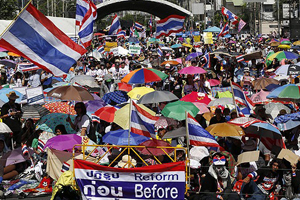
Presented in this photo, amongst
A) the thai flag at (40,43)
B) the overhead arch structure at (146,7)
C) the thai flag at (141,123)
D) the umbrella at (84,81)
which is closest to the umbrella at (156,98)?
the thai flag at (141,123)

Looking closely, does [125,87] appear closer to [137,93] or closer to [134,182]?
[137,93]

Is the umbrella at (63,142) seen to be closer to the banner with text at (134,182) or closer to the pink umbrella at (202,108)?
the banner with text at (134,182)

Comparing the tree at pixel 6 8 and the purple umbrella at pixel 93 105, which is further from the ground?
the tree at pixel 6 8

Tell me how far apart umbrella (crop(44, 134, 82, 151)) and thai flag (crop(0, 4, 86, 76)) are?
124 centimetres

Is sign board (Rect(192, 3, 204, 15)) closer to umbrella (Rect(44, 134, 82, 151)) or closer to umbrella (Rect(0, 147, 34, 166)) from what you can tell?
umbrella (Rect(0, 147, 34, 166))

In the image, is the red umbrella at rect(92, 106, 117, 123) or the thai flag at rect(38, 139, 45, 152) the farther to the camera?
the red umbrella at rect(92, 106, 117, 123)

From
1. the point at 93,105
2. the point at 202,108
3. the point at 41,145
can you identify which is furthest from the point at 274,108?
the point at 41,145

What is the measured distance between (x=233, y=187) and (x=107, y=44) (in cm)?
2759

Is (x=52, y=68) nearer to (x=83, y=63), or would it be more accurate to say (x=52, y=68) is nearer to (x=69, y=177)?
(x=69, y=177)

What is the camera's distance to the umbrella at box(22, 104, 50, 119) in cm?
1393

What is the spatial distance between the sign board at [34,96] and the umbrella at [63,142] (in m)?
3.73

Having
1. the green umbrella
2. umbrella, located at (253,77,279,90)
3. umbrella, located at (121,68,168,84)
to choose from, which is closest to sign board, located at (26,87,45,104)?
umbrella, located at (121,68,168,84)

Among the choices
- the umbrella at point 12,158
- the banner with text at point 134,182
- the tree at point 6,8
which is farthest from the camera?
the tree at point 6,8

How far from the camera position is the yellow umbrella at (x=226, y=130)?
11.0 metres
